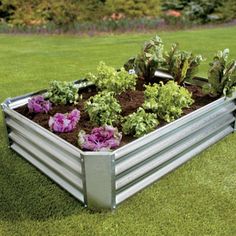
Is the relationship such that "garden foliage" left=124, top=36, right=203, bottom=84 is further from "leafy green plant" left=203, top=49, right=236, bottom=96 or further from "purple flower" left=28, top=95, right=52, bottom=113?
"purple flower" left=28, top=95, right=52, bottom=113

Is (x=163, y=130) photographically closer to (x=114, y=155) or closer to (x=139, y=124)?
(x=139, y=124)

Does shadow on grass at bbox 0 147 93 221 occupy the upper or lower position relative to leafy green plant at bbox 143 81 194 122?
lower

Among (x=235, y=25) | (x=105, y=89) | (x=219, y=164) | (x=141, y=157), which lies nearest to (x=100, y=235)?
(x=141, y=157)

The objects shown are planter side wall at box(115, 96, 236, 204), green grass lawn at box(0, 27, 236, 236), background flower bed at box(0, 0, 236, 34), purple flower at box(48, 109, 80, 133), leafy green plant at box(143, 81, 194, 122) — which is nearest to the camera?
green grass lawn at box(0, 27, 236, 236)

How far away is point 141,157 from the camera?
7.88 feet

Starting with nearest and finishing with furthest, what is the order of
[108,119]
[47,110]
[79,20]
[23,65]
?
[108,119], [47,110], [23,65], [79,20]

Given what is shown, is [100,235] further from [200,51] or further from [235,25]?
[235,25]

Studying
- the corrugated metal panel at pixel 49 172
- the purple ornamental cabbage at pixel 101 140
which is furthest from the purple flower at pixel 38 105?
the purple ornamental cabbage at pixel 101 140

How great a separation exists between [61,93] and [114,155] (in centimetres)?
122

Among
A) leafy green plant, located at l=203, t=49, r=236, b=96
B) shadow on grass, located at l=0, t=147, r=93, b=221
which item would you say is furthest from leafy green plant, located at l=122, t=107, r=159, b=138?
leafy green plant, located at l=203, t=49, r=236, b=96

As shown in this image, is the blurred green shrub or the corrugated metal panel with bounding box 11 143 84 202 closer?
the corrugated metal panel with bounding box 11 143 84 202

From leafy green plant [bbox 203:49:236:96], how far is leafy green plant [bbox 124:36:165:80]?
548 mm

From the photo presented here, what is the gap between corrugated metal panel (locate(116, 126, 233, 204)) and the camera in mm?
2428

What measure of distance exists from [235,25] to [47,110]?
7920mm
